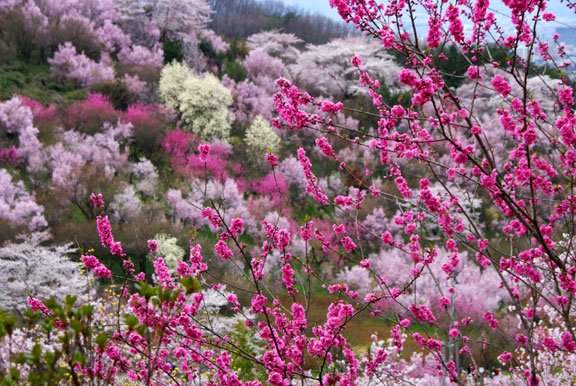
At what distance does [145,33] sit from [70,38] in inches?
194

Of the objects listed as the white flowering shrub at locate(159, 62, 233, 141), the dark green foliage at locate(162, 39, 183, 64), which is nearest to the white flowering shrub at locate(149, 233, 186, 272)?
the white flowering shrub at locate(159, 62, 233, 141)

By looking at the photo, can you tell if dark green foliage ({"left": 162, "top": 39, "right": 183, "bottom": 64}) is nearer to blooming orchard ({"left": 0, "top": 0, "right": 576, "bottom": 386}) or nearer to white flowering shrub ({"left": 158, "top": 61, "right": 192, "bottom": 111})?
blooming orchard ({"left": 0, "top": 0, "right": 576, "bottom": 386})

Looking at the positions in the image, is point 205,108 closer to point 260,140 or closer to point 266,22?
point 260,140

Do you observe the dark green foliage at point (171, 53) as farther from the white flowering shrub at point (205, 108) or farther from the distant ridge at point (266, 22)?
the distant ridge at point (266, 22)

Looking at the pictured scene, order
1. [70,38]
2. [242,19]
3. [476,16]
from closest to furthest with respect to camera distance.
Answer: [476,16] → [70,38] → [242,19]

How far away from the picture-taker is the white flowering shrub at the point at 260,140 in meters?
19.0

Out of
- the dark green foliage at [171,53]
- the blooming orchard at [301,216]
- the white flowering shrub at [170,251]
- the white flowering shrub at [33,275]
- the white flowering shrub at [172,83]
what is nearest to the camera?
the blooming orchard at [301,216]

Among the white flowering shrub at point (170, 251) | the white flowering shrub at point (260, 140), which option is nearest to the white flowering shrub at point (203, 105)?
the white flowering shrub at point (260, 140)

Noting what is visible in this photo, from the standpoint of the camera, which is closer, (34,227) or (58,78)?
(34,227)

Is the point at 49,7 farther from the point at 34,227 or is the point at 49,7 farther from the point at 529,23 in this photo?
the point at 529,23

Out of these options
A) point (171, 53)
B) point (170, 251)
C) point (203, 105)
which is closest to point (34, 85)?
point (203, 105)

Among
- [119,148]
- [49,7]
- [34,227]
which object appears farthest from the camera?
[49,7]

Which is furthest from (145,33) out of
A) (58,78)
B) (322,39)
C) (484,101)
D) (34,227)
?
(322,39)

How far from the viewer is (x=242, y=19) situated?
4503cm
